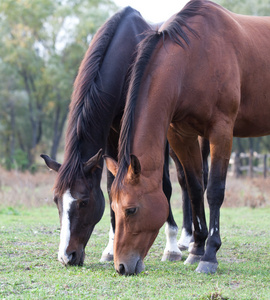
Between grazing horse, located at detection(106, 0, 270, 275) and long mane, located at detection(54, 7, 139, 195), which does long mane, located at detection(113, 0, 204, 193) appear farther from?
long mane, located at detection(54, 7, 139, 195)

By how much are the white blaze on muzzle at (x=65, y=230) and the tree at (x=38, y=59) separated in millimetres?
32021

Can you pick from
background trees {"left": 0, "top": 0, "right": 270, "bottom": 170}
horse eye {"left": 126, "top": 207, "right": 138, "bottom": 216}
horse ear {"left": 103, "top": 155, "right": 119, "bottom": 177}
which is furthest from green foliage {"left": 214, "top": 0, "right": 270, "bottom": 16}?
horse eye {"left": 126, "top": 207, "right": 138, "bottom": 216}

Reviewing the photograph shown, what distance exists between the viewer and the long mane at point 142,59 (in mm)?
4059

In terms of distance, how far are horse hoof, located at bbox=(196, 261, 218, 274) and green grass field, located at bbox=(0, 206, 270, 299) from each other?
7 centimetres

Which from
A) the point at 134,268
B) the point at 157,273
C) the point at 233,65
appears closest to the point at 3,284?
the point at 134,268

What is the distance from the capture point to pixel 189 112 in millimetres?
4590

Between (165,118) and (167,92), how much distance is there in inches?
10.1

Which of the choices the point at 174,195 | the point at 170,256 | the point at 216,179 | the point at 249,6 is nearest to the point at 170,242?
the point at 170,256

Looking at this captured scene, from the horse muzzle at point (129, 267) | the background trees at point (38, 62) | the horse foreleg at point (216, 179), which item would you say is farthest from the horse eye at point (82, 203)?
the background trees at point (38, 62)

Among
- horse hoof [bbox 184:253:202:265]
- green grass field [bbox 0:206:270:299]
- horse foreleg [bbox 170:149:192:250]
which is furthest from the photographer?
A: horse foreleg [bbox 170:149:192:250]

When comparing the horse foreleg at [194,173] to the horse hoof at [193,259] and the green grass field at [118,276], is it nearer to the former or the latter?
the horse hoof at [193,259]

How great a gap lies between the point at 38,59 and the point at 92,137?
1388 inches

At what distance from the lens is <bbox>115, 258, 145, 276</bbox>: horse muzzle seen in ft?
12.7

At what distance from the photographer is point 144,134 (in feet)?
13.6
